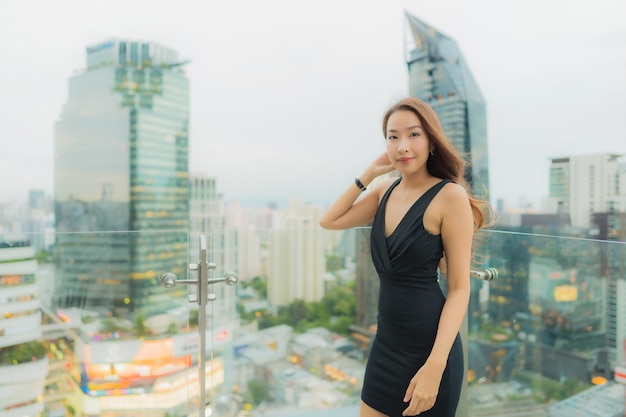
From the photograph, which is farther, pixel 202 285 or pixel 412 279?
pixel 202 285

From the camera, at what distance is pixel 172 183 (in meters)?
11.9

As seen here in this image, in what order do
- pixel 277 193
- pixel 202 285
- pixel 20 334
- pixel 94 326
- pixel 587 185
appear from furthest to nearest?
pixel 277 193, pixel 587 185, pixel 94 326, pixel 20 334, pixel 202 285

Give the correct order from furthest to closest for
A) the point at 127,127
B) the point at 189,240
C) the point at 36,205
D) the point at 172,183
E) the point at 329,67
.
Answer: the point at 127,127 < the point at 172,183 < the point at 36,205 < the point at 329,67 < the point at 189,240

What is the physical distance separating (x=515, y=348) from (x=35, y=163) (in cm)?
1233

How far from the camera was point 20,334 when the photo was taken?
1.95 m

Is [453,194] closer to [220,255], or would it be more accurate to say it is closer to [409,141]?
[409,141]

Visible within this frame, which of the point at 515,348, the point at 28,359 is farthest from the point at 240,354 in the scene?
the point at 515,348

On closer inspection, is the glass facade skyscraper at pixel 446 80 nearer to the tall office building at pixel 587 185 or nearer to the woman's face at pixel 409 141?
the tall office building at pixel 587 185

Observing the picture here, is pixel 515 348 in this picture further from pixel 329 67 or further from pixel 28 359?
pixel 329 67

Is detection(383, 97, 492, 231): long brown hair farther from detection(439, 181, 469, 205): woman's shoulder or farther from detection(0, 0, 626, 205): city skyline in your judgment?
detection(0, 0, 626, 205): city skyline

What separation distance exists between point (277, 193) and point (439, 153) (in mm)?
7434

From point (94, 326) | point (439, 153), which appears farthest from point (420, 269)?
point (94, 326)

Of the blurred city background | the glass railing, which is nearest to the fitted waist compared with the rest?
the blurred city background

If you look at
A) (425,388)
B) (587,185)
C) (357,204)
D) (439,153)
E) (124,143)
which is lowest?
(425,388)
